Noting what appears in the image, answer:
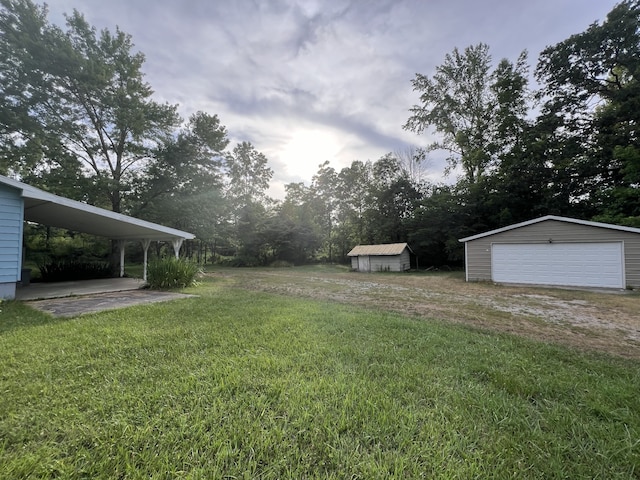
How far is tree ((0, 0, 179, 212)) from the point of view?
10.4 m

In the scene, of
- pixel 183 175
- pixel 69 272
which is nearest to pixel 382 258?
pixel 183 175

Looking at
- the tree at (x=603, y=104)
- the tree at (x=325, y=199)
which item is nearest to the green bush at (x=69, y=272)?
the tree at (x=325, y=199)

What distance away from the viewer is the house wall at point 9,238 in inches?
224

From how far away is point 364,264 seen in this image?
18875mm

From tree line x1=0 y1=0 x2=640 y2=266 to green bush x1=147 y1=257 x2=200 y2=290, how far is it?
6375 millimetres

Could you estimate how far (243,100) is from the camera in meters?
8.20

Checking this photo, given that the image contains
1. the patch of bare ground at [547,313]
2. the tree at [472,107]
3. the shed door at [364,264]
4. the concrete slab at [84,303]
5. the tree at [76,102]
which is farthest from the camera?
the shed door at [364,264]

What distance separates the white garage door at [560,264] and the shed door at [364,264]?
872 cm

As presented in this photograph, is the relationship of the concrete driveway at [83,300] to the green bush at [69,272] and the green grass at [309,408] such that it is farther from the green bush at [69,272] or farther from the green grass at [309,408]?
the green bush at [69,272]

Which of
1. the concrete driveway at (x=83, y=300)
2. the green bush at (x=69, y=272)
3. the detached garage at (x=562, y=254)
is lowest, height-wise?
the concrete driveway at (x=83, y=300)

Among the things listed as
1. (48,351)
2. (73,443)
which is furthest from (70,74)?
(73,443)

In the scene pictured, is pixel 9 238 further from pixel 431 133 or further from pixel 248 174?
pixel 248 174

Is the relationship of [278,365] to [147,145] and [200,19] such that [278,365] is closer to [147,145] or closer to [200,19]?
[200,19]

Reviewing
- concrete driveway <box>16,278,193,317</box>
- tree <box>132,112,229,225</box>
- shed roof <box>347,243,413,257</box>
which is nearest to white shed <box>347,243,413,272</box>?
shed roof <box>347,243,413,257</box>
